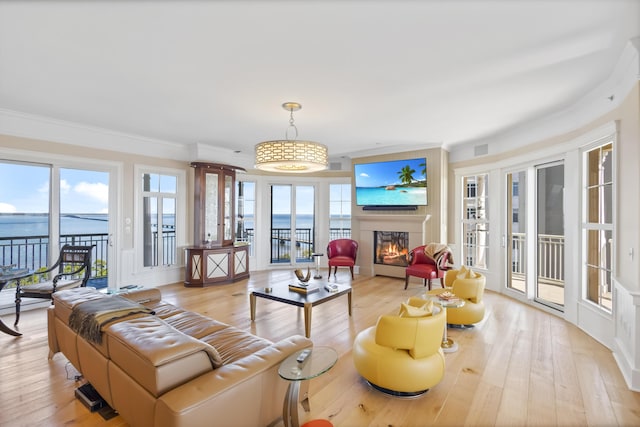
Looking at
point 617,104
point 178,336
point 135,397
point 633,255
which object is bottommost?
point 135,397

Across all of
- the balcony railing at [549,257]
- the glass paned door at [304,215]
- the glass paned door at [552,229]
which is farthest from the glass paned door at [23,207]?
the glass paned door at [552,229]

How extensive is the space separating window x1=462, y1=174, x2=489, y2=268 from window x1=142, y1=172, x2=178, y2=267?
581 cm

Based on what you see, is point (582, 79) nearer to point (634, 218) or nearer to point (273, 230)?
point (634, 218)

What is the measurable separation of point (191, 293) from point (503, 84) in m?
5.40

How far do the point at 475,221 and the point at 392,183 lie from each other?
5.70 feet

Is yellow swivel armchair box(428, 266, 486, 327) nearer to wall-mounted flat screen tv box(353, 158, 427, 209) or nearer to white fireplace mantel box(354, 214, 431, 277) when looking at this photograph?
white fireplace mantel box(354, 214, 431, 277)

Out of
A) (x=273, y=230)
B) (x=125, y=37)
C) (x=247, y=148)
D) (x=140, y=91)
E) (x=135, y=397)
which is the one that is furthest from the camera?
(x=273, y=230)

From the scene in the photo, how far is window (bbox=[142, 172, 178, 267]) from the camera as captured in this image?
573cm

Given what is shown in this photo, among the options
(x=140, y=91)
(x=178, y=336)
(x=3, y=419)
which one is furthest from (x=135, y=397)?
(x=140, y=91)

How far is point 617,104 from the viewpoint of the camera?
3.06 meters

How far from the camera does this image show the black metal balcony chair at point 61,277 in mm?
3689

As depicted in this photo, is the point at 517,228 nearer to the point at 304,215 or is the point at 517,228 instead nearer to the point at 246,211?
the point at 304,215

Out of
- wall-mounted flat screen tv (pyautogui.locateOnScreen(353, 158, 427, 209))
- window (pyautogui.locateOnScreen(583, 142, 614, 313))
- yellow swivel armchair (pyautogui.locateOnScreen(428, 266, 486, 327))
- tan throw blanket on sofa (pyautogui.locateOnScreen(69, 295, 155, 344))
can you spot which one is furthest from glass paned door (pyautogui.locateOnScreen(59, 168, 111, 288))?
window (pyautogui.locateOnScreen(583, 142, 614, 313))

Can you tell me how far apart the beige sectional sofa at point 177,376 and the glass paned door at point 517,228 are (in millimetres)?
4640
